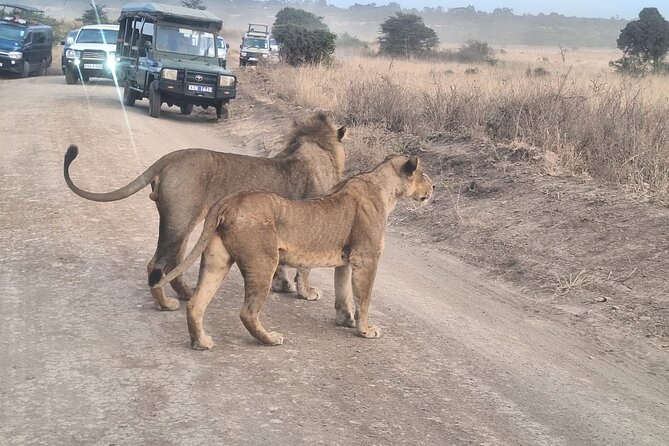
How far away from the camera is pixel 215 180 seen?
642cm

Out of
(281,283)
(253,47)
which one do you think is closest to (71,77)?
(253,47)

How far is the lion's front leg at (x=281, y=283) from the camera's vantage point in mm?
7242

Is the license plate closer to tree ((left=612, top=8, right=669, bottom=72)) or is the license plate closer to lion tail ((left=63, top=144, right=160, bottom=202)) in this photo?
lion tail ((left=63, top=144, right=160, bottom=202))

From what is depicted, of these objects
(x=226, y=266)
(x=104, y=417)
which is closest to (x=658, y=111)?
(x=226, y=266)

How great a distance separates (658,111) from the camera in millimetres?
11977

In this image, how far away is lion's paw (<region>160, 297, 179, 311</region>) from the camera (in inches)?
254

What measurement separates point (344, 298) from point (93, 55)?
86.1 ft

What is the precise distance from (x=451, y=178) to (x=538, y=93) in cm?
256

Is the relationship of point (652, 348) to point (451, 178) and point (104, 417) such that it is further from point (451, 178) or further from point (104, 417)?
point (451, 178)

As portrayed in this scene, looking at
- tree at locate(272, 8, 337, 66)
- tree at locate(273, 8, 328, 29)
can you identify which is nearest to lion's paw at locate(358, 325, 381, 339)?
tree at locate(272, 8, 337, 66)

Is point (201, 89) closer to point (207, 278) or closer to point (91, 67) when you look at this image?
point (91, 67)

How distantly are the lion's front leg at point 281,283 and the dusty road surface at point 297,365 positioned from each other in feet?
1.00

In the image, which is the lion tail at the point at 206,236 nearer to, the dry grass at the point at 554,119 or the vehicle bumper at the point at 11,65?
the dry grass at the point at 554,119

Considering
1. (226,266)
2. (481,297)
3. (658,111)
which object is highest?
(658,111)
